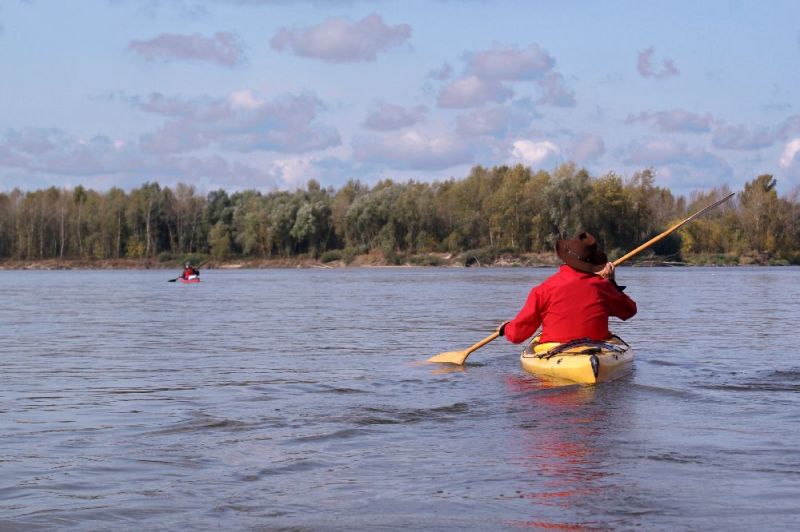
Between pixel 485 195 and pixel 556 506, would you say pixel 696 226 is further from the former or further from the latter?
pixel 556 506

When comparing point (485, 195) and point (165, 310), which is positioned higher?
point (485, 195)

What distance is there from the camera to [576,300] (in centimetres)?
1141

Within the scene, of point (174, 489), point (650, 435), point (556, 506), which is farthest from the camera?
point (650, 435)

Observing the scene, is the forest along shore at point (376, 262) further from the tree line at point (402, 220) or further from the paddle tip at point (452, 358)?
the paddle tip at point (452, 358)

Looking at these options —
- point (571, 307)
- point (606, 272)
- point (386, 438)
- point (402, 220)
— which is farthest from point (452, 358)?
point (402, 220)

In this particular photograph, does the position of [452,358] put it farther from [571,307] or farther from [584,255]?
[584,255]

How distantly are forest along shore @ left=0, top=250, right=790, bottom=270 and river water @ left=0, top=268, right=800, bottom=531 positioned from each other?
65310mm

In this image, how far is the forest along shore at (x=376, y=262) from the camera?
84562 mm

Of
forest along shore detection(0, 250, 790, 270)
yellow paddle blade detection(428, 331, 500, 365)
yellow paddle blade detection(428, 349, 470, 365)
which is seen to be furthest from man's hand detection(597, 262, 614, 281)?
forest along shore detection(0, 250, 790, 270)

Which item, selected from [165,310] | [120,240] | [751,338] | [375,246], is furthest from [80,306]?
[120,240]

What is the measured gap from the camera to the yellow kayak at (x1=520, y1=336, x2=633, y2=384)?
37.2 ft

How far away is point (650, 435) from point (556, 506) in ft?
8.57

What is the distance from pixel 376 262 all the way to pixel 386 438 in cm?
8331

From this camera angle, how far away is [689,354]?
15250 millimetres
